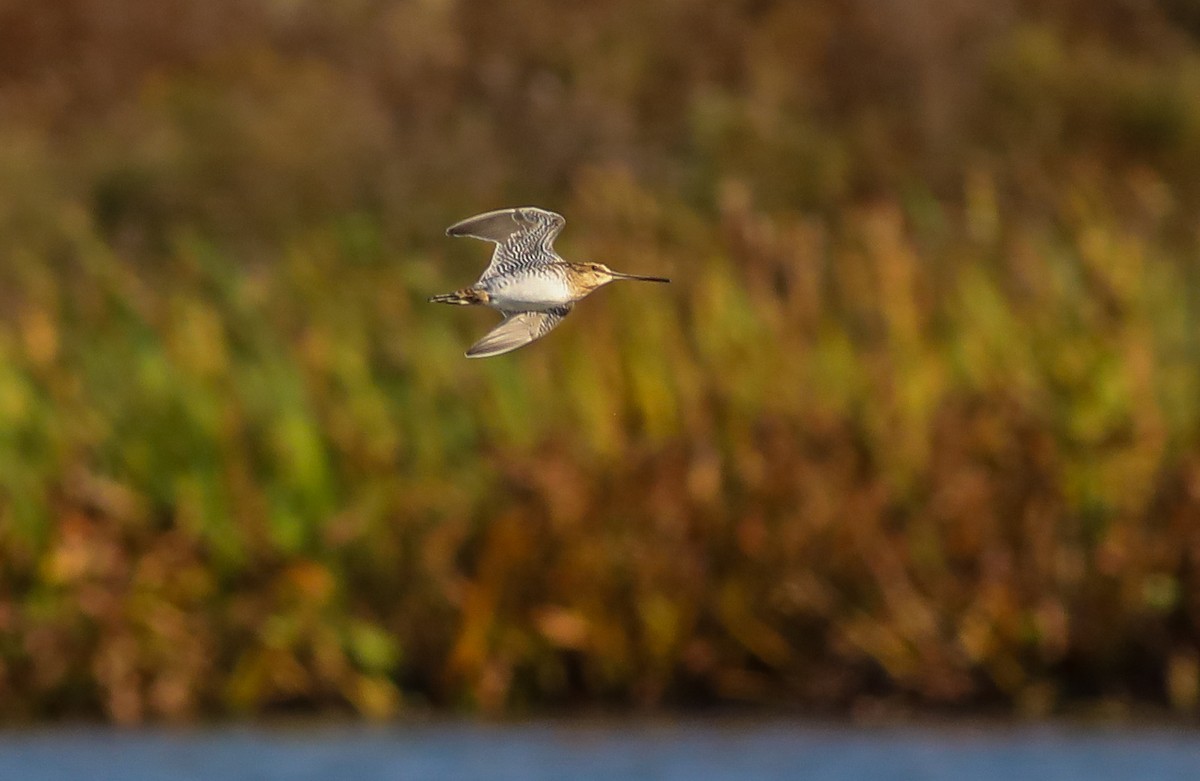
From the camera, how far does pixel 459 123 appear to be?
22359 mm

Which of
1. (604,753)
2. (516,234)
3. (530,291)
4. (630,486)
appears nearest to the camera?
(530,291)

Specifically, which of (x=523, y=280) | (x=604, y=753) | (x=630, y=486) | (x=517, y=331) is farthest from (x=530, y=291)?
(x=630, y=486)

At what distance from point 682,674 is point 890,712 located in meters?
0.76

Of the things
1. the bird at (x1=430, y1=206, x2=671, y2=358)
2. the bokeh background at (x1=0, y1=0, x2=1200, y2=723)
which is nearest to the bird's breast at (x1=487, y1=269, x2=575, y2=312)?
the bird at (x1=430, y1=206, x2=671, y2=358)

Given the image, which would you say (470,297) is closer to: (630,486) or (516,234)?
(516,234)

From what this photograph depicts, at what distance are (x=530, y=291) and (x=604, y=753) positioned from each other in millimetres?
6250

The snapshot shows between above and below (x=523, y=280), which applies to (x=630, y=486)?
below

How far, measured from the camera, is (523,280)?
4.06m

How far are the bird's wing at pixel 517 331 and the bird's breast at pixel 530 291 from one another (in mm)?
39

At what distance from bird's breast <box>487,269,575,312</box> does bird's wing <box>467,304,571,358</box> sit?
0.04 m

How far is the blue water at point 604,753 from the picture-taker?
977 cm

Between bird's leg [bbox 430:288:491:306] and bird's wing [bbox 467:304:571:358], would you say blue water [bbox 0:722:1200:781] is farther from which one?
bird's leg [bbox 430:288:491:306]

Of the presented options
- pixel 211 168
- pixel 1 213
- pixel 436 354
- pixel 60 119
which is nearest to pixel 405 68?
pixel 60 119

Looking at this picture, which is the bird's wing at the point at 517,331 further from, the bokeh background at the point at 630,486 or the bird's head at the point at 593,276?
the bokeh background at the point at 630,486
